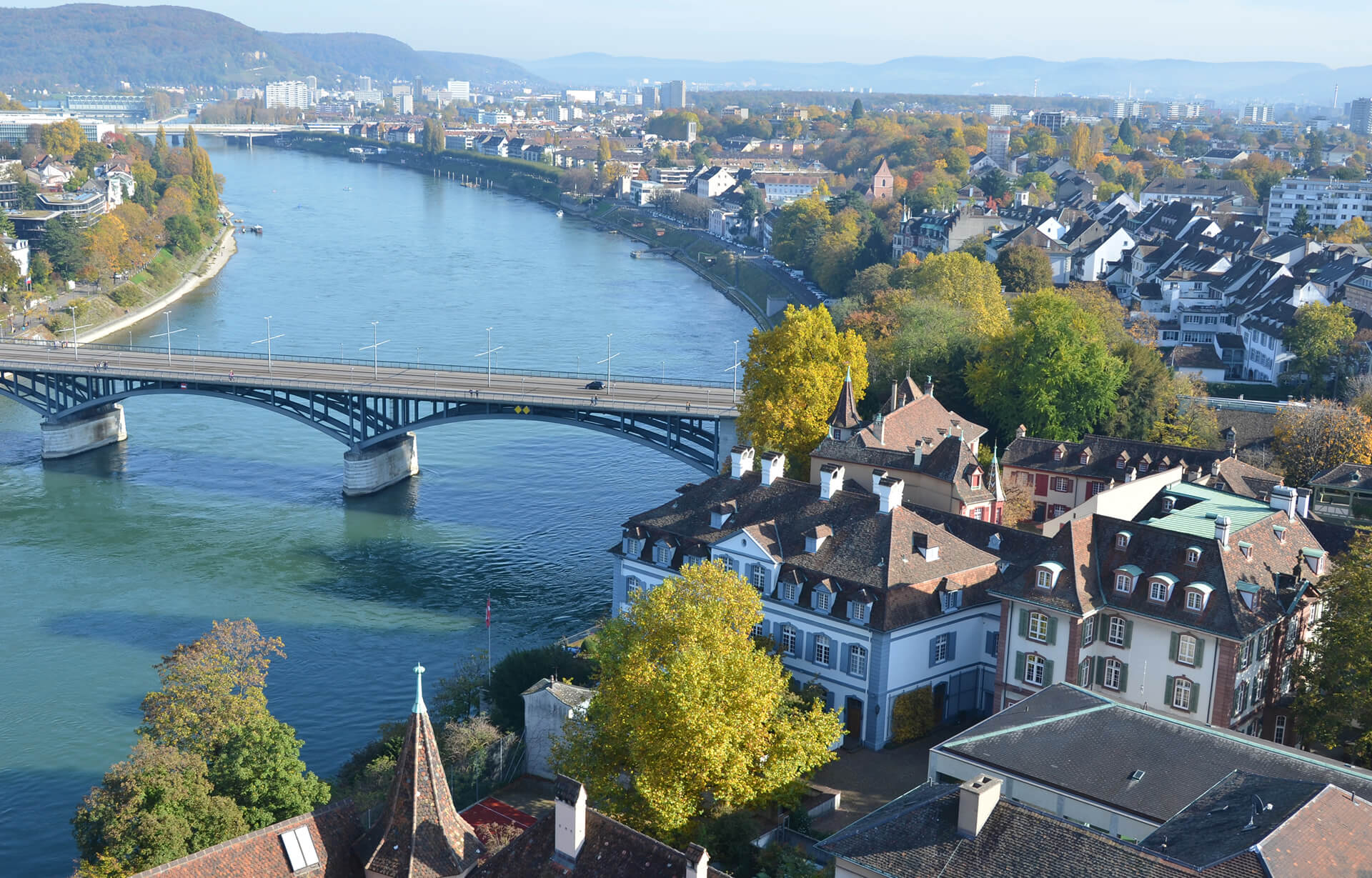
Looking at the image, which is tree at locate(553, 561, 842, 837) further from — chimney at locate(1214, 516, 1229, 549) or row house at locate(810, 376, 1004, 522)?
row house at locate(810, 376, 1004, 522)

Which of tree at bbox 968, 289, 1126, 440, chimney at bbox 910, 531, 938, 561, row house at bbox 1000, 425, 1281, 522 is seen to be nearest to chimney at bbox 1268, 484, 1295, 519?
row house at bbox 1000, 425, 1281, 522

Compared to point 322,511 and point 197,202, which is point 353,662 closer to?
point 322,511

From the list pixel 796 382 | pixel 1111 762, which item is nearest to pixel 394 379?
pixel 796 382

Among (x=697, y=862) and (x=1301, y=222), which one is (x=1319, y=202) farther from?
(x=697, y=862)

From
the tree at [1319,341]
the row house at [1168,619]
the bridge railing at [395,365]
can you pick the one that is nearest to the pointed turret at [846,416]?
the row house at [1168,619]

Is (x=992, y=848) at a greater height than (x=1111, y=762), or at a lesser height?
greater

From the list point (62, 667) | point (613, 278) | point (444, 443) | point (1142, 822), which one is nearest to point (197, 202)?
point (613, 278)
